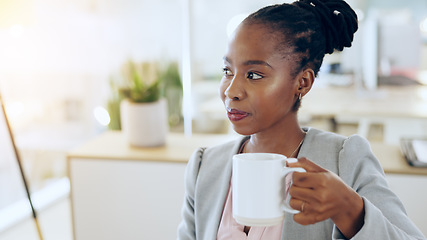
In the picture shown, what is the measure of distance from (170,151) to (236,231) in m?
0.83

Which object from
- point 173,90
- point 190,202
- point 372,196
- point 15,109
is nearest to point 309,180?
point 372,196

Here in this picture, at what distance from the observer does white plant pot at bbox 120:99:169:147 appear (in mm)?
1786

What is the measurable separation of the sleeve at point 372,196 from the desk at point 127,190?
2.50ft

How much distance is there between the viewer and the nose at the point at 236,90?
0.89 metres

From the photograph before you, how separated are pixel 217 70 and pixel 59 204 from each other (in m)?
1.97

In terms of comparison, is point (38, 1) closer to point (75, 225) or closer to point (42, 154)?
point (42, 154)

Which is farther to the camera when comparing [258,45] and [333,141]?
[333,141]

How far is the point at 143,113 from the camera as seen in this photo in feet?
5.85

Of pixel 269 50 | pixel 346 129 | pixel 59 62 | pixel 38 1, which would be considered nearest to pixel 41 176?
pixel 59 62

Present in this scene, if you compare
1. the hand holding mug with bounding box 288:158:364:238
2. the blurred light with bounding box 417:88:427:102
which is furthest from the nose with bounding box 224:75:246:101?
the blurred light with bounding box 417:88:427:102

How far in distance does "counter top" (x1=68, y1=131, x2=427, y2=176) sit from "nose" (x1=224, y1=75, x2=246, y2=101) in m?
0.80

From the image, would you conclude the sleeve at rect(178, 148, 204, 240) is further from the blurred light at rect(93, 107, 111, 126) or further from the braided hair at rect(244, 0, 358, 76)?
the blurred light at rect(93, 107, 111, 126)

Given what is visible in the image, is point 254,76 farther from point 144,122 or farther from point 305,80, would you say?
point 144,122

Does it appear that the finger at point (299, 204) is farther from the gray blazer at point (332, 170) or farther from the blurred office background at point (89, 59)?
the blurred office background at point (89, 59)
